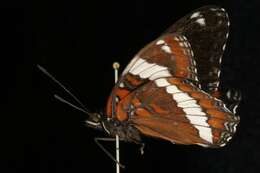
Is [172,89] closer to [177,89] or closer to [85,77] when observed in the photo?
[177,89]

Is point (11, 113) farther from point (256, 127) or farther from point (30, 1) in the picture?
point (256, 127)

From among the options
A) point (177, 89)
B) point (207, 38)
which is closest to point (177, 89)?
point (177, 89)

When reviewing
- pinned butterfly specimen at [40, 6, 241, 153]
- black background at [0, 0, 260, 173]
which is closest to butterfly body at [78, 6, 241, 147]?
pinned butterfly specimen at [40, 6, 241, 153]

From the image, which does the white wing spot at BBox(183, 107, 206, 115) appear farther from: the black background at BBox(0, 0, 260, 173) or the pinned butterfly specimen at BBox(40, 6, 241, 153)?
the black background at BBox(0, 0, 260, 173)

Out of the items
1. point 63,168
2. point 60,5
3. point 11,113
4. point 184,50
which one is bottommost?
point 63,168

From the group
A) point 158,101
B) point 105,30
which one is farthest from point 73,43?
point 158,101

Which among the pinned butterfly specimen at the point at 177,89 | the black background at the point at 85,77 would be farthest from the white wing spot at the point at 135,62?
the black background at the point at 85,77
